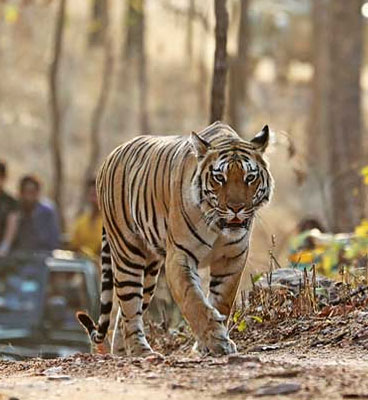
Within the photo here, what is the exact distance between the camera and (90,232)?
15492mm

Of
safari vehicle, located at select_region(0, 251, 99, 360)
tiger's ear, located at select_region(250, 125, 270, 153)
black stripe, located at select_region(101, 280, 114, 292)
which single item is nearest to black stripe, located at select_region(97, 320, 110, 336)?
black stripe, located at select_region(101, 280, 114, 292)

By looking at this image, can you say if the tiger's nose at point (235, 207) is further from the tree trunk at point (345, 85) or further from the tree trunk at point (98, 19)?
the tree trunk at point (98, 19)

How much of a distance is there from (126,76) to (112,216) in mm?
28072

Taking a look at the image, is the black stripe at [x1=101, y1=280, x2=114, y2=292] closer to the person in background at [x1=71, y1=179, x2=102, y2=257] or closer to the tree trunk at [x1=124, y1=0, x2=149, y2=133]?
the person in background at [x1=71, y1=179, x2=102, y2=257]

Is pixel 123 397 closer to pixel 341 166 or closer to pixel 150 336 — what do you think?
pixel 150 336

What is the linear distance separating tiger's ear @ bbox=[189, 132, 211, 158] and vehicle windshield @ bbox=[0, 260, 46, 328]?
Answer: 5.54 m

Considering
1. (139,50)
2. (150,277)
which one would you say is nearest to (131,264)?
(150,277)

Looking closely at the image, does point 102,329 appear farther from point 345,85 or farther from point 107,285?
point 345,85

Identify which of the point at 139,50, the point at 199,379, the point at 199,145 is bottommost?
the point at 199,379

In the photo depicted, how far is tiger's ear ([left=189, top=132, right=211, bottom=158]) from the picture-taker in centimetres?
785

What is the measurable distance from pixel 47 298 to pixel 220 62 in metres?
3.53

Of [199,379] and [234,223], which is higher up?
[234,223]

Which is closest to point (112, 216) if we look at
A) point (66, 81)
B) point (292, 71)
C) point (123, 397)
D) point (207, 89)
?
point (123, 397)

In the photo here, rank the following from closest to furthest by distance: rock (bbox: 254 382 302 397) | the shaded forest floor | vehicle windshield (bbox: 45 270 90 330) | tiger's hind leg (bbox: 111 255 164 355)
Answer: rock (bbox: 254 382 302 397) → the shaded forest floor → tiger's hind leg (bbox: 111 255 164 355) → vehicle windshield (bbox: 45 270 90 330)
